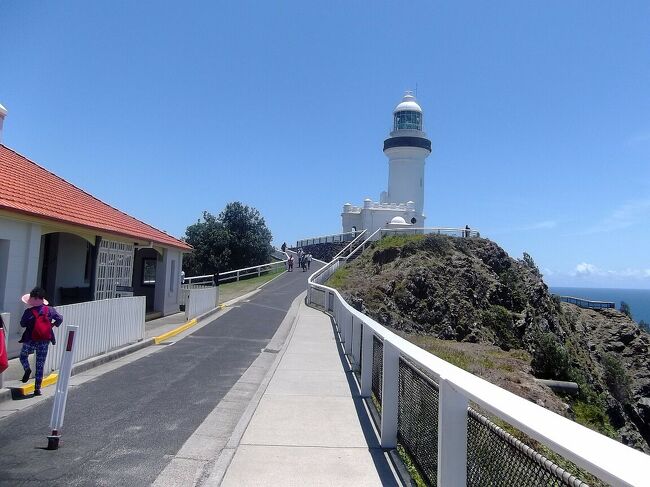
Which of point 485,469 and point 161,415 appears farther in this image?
point 161,415

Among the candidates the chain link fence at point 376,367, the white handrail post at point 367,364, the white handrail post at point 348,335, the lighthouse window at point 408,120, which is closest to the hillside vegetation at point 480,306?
the white handrail post at point 348,335

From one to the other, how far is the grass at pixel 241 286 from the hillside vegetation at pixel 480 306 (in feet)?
18.6

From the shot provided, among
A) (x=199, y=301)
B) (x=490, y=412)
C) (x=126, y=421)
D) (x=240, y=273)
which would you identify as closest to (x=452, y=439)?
(x=490, y=412)

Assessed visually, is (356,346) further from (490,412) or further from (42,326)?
(490,412)

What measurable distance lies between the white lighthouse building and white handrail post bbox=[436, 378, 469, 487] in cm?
5221

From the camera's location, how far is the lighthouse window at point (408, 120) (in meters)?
59.8

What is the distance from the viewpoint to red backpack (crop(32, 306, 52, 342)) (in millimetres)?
8328

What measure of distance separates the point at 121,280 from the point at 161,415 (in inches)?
492

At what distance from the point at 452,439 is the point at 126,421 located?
16.4ft

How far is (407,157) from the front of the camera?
59.0m

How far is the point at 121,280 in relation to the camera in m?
19.1

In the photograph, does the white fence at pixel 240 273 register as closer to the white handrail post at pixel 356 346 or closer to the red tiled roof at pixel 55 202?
the red tiled roof at pixel 55 202

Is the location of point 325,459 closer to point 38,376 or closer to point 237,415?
point 237,415

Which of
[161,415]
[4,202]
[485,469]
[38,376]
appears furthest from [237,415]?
[4,202]
